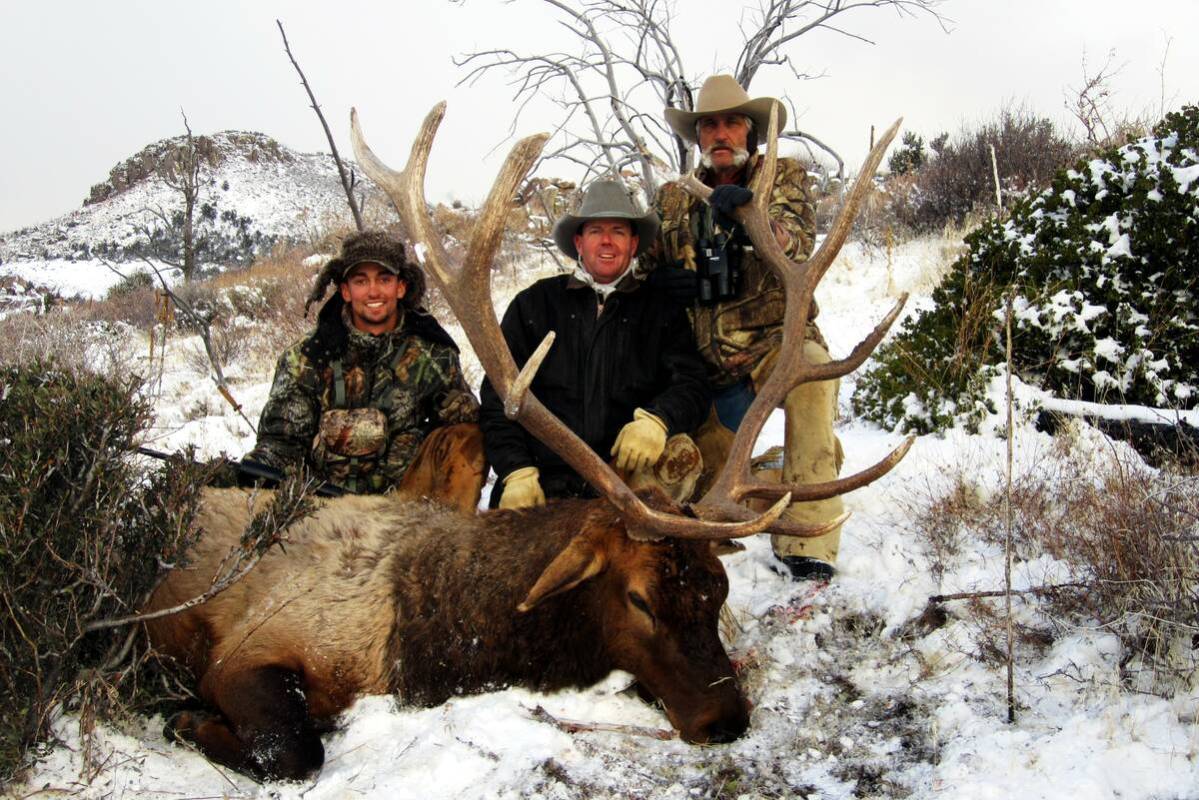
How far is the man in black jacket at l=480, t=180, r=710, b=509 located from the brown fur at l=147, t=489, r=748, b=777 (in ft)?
3.36

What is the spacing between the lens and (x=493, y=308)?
325 centimetres

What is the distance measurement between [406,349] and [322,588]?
1.91 m

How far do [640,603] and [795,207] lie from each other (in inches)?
100

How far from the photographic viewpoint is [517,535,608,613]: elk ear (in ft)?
9.61

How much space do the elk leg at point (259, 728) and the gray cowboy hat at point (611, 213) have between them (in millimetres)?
2671

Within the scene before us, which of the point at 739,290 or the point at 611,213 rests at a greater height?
the point at 611,213

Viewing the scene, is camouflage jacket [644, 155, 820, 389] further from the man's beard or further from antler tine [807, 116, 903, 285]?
antler tine [807, 116, 903, 285]

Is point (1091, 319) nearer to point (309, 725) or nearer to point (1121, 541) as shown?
point (1121, 541)

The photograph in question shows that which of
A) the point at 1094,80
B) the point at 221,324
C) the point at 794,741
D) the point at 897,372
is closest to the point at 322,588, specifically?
the point at 794,741

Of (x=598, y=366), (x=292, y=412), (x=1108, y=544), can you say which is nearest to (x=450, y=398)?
(x=292, y=412)

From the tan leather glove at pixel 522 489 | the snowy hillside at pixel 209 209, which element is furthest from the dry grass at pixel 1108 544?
the snowy hillside at pixel 209 209

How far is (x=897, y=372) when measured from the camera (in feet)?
21.1

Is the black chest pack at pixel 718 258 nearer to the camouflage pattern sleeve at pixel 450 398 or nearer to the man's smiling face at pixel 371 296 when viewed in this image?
the camouflage pattern sleeve at pixel 450 398

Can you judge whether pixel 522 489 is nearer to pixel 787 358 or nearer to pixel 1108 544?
pixel 787 358
